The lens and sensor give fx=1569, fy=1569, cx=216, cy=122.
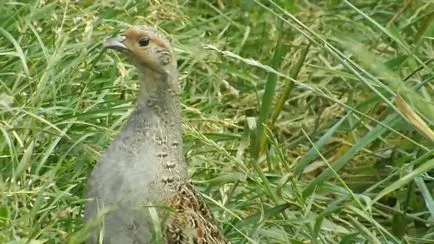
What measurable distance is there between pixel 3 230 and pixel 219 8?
106 inches

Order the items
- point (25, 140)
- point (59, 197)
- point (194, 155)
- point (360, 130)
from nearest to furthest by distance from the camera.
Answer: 1. point (59, 197)
2. point (25, 140)
3. point (194, 155)
4. point (360, 130)

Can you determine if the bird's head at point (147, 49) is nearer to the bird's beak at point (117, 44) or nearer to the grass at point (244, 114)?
the bird's beak at point (117, 44)

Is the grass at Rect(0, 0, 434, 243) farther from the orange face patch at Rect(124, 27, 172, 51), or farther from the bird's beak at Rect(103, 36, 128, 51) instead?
the bird's beak at Rect(103, 36, 128, 51)

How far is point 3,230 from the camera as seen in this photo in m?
4.21

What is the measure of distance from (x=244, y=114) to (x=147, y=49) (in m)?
1.84

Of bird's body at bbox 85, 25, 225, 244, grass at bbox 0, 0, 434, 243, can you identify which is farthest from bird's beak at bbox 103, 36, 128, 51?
grass at bbox 0, 0, 434, 243

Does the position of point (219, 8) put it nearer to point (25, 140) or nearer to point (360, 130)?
point (360, 130)

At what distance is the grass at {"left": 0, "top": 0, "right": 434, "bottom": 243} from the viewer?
14.7 feet

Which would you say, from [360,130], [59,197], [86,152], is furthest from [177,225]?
[360,130]

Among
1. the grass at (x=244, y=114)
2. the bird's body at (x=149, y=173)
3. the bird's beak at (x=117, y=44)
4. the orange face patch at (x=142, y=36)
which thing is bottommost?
the grass at (x=244, y=114)

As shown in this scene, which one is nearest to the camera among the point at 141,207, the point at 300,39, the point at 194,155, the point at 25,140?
the point at 141,207

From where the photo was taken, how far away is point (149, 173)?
4152mm

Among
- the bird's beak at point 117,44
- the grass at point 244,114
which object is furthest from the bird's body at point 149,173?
the grass at point 244,114

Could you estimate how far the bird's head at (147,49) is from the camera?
4320mm
